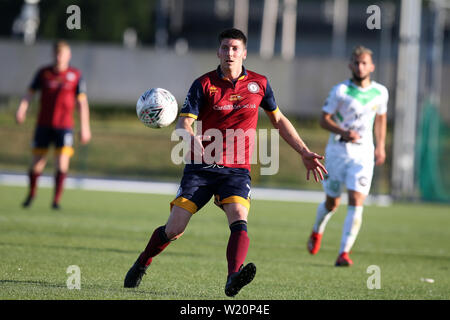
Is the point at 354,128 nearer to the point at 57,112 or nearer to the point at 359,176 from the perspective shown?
the point at 359,176

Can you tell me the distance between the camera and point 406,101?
20.6 m

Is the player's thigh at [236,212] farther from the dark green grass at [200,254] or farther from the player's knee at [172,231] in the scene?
the dark green grass at [200,254]

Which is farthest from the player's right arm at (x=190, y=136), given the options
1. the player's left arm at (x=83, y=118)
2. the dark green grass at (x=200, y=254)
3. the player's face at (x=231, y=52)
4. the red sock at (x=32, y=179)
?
the red sock at (x=32, y=179)

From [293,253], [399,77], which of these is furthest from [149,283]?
[399,77]

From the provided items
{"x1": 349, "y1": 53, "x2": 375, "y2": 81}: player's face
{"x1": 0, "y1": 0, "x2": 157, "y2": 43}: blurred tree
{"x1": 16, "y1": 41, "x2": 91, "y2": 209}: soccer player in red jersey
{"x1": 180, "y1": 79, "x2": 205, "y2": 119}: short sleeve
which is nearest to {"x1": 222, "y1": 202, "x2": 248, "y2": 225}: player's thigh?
{"x1": 180, "y1": 79, "x2": 205, "y2": 119}: short sleeve

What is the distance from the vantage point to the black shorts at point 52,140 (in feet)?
43.1

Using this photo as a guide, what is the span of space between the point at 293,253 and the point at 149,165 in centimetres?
1747

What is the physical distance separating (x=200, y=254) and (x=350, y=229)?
175cm

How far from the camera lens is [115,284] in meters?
6.68

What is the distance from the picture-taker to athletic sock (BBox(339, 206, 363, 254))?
9039 mm

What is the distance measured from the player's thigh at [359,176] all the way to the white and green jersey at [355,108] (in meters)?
0.18

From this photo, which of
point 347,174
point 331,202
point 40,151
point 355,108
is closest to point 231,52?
point 355,108

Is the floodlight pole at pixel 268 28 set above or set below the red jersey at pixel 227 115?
above
